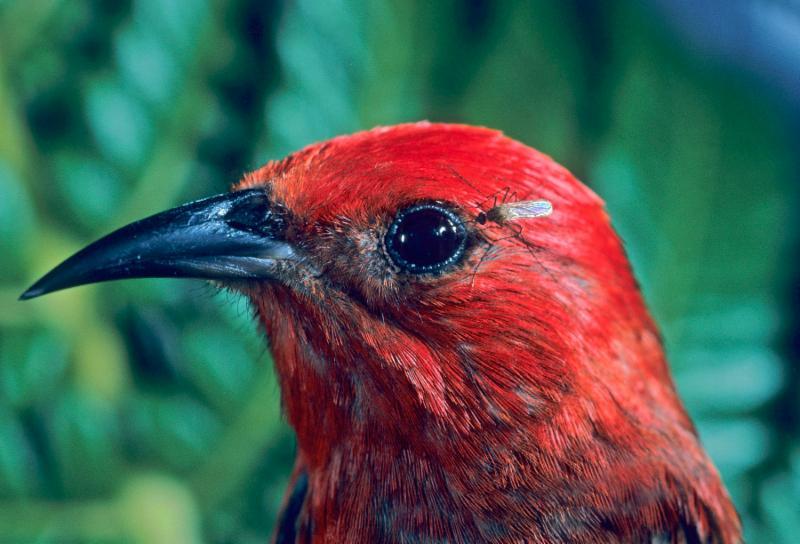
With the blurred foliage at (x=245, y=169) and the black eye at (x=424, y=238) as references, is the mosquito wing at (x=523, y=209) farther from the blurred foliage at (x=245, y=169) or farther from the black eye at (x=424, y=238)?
the blurred foliage at (x=245, y=169)

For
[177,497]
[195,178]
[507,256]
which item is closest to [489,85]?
[195,178]

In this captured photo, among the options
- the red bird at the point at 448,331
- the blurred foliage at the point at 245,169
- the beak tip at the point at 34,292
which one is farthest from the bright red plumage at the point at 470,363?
the blurred foliage at the point at 245,169

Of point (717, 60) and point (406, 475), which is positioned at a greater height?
point (717, 60)

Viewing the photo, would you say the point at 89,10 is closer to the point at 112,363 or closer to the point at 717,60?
the point at 112,363

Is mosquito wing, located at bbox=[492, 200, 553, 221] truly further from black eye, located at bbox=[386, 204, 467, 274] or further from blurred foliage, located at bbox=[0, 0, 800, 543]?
blurred foliage, located at bbox=[0, 0, 800, 543]

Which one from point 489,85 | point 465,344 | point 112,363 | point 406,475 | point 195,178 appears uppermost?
point 489,85

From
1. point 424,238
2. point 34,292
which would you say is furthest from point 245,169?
point 424,238

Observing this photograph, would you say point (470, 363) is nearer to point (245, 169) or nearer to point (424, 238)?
point (424, 238)
